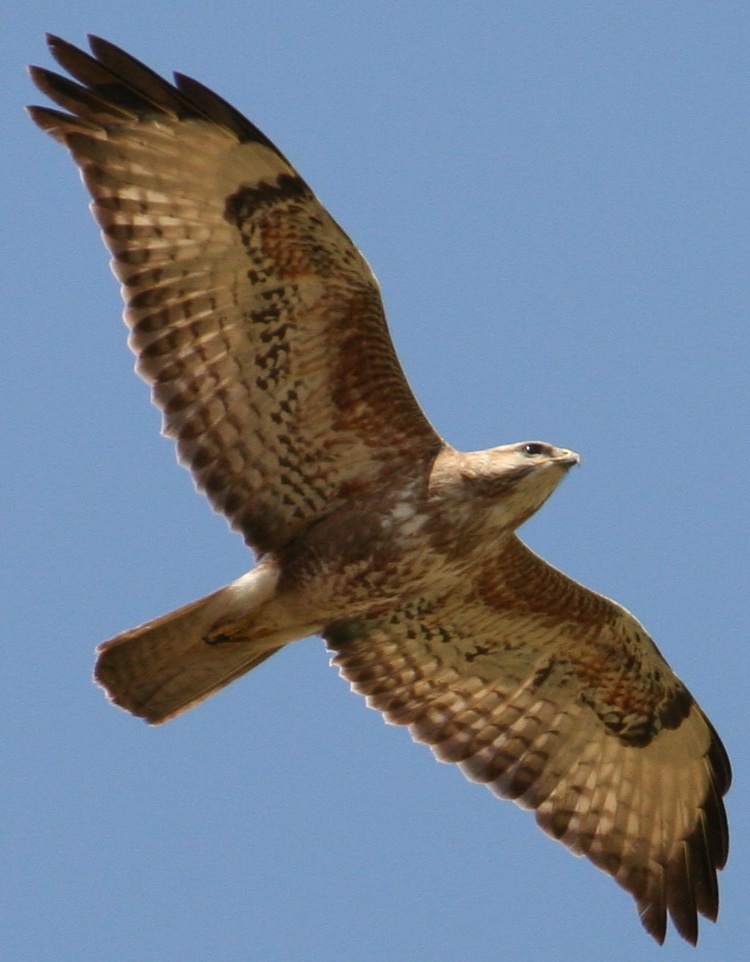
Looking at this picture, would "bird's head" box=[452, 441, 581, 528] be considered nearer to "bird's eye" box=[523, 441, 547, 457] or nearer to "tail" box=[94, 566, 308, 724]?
"bird's eye" box=[523, 441, 547, 457]

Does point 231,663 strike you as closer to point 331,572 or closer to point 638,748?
point 331,572

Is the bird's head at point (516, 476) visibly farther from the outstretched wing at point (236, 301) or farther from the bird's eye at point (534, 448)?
the outstretched wing at point (236, 301)

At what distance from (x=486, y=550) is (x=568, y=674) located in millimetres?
1451

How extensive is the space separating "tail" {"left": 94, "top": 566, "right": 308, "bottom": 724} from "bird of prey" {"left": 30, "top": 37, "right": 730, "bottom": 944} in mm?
11

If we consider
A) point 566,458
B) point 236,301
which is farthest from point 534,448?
point 236,301

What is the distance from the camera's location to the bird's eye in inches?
400

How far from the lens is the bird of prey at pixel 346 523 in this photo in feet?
32.1

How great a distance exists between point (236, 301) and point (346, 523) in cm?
131

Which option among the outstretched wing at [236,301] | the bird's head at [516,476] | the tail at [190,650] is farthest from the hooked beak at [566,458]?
the tail at [190,650]

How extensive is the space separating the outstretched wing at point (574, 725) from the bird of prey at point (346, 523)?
0.04 feet

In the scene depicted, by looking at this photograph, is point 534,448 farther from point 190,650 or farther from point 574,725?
point 574,725

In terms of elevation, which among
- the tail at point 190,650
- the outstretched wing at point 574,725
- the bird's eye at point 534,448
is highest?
the bird's eye at point 534,448

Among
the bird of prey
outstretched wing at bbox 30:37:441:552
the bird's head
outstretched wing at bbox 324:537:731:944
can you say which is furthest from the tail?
the bird's head

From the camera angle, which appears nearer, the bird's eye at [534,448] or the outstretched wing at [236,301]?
the outstretched wing at [236,301]
